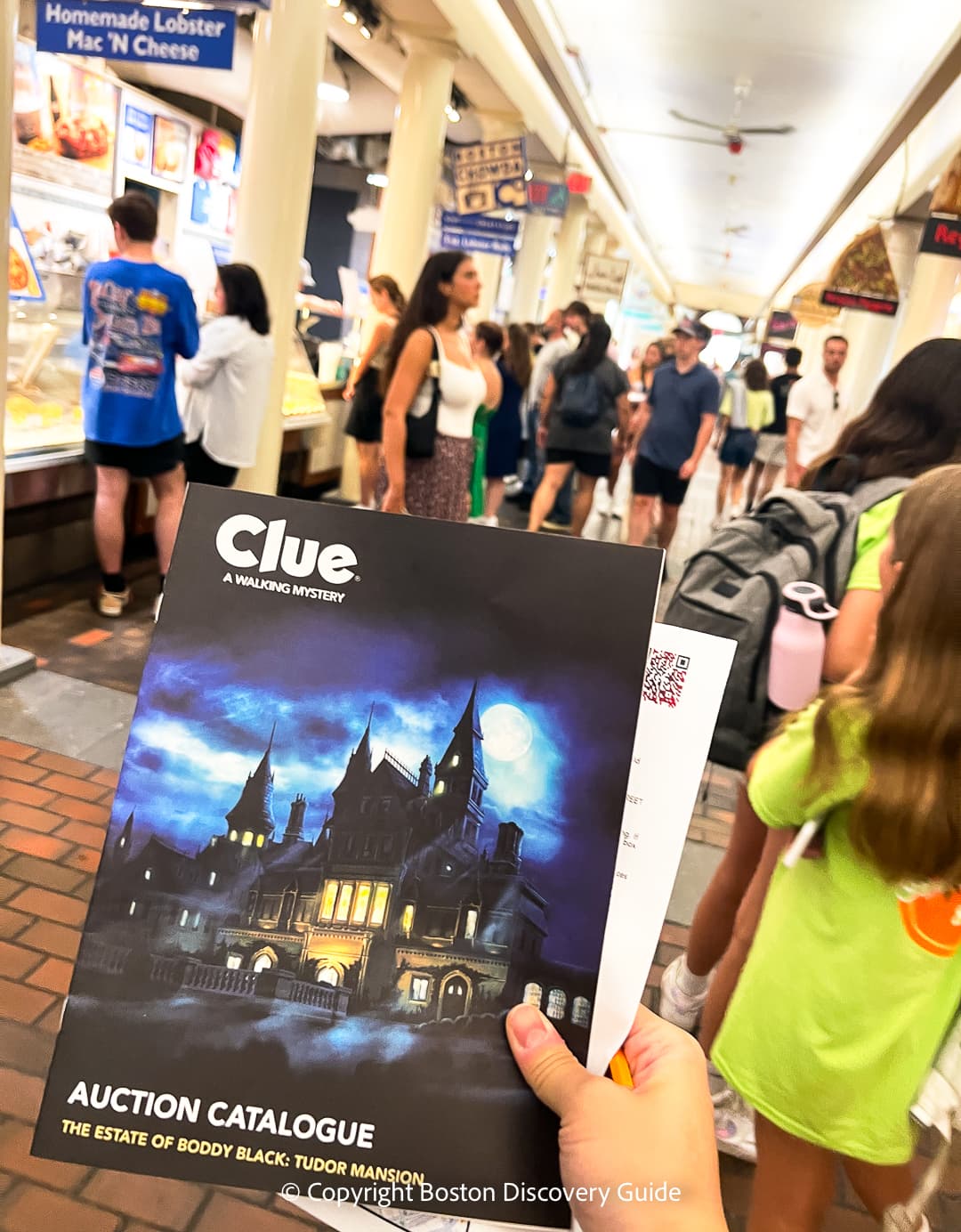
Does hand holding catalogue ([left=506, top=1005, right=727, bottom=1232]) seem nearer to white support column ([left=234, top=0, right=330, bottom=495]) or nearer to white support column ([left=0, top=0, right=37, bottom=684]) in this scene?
white support column ([left=0, top=0, right=37, bottom=684])

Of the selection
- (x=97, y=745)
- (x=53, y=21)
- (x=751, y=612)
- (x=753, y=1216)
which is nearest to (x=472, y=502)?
(x=97, y=745)

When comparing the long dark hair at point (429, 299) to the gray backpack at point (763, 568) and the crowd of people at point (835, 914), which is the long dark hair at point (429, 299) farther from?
the gray backpack at point (763, 568)

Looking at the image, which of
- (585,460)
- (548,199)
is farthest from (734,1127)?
(548,199)

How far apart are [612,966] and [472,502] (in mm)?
4183

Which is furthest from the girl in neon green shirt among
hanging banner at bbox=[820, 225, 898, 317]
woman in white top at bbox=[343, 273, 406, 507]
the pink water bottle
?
hanging banner at bbox=[820, 225, 898, 317]

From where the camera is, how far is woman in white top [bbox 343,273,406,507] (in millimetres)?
5918

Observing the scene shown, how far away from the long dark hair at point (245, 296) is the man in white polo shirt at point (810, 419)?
152 inches

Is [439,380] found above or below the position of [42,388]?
above

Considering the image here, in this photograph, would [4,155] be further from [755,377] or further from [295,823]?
[755,377]

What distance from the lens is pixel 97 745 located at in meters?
3.43

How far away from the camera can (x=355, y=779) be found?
29.0 inches

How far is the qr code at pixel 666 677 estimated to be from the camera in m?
0.78

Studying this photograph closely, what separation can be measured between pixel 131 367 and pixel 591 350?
328cm

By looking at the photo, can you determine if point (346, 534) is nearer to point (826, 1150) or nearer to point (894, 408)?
point (826, 1150)
